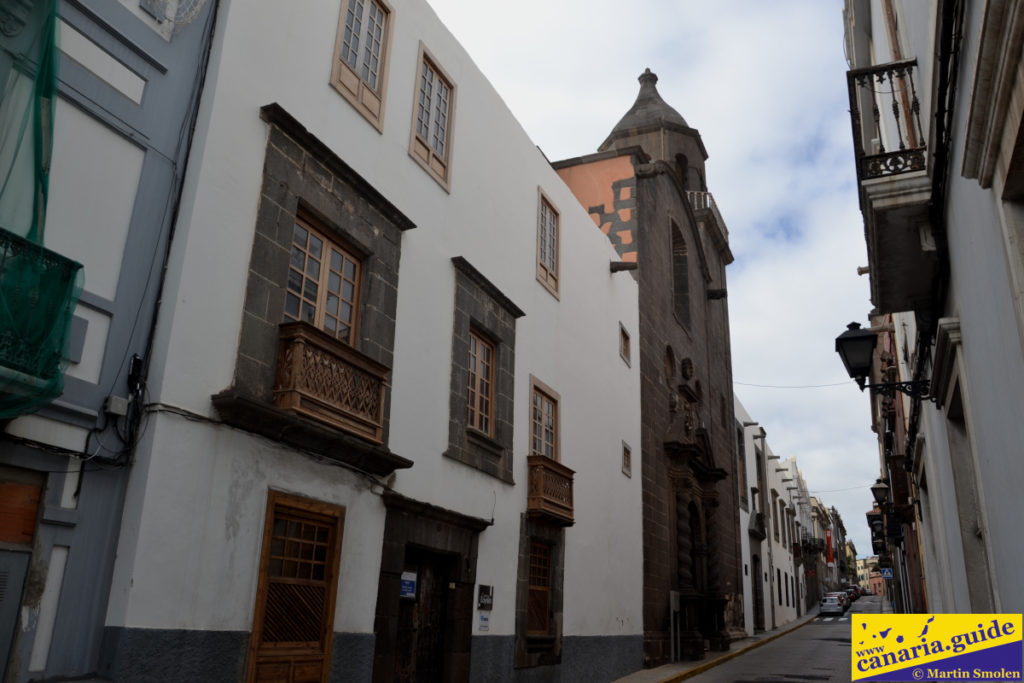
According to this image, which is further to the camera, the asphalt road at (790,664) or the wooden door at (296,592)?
the asphalt road at (790,664)

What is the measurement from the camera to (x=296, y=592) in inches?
297

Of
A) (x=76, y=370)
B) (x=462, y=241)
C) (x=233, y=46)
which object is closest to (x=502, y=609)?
(x=462, y=241)

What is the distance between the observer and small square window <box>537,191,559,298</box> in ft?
46.0

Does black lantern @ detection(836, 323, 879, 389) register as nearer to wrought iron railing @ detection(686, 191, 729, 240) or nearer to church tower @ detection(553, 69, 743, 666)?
church tower @ detection(553, 69, 743, 666)

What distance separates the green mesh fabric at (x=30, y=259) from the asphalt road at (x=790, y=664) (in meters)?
13.4

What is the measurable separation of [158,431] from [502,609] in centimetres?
624

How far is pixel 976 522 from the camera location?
304 inches

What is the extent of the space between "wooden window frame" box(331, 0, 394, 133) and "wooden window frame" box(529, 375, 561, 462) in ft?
16.5

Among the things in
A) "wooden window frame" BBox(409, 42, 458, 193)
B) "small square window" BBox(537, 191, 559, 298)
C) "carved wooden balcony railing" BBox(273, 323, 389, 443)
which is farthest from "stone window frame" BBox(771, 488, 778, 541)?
"carved wooden balcony railing" BBox(273, 323, 389, 443)

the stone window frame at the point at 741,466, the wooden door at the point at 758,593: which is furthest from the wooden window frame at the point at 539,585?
the wooden door at the point at 758,593

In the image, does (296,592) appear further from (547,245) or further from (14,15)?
(547,245)

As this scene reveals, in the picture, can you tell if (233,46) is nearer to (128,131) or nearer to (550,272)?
(128,131)

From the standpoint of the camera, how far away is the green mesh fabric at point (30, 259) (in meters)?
5.21

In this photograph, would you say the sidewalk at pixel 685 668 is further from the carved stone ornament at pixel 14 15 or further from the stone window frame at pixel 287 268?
the carved stone ornament at pixel 14 15
